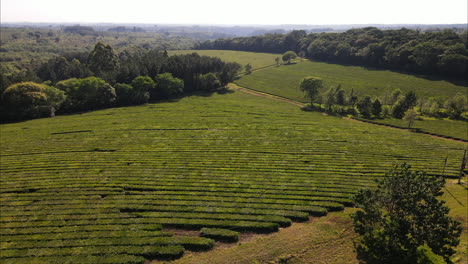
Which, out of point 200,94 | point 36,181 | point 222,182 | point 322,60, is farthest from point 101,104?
point 322,60

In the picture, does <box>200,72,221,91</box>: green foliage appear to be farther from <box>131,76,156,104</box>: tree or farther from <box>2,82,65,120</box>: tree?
<box>2,82,65,120</box>: tree

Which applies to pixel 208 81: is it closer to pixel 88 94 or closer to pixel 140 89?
pixel 140 89

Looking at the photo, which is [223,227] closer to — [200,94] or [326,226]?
[326,226]

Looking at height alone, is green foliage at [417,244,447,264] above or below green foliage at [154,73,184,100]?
below

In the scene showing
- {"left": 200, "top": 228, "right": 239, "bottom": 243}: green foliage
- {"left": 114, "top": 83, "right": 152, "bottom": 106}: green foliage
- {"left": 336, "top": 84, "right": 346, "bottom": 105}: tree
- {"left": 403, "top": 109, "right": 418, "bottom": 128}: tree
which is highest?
{"left": 336, "top": 84, "right": 346, "bottom": 105}: tree

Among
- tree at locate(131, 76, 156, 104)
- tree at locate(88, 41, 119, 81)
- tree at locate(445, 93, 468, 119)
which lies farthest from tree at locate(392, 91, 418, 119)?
tree at locate(88, 41, 119, 81)

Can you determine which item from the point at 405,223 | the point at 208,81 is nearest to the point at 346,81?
the point at 208,81

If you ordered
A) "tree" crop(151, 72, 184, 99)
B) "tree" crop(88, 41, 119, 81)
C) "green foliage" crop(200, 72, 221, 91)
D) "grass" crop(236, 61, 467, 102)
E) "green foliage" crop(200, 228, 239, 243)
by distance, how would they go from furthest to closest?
"tree" crop(88, 41, 119, 81) < "green foliage" crop(200, 72, 221, 91) < "grass" crop(236, 61, 467, 102) < "tree" crop(151, 72, 184, 99) < "green foliage" crop(200, 228, 239, 243)
